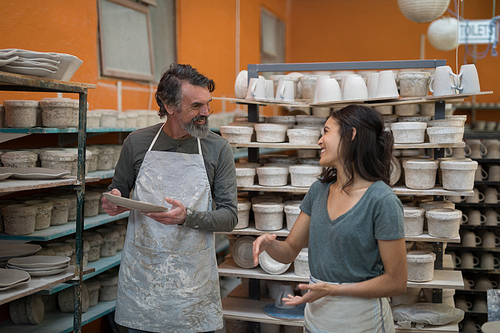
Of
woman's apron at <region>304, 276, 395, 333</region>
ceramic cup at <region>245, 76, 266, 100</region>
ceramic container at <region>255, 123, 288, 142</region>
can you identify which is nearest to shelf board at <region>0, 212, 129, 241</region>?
ceramic container at <region>255, 123, 288, 142</region>

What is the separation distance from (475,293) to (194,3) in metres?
4.19

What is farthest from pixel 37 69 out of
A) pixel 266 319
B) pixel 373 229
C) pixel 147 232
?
pixel 266 319

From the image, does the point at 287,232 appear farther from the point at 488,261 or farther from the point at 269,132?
the point at 488,261

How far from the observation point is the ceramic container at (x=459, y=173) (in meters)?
2.75

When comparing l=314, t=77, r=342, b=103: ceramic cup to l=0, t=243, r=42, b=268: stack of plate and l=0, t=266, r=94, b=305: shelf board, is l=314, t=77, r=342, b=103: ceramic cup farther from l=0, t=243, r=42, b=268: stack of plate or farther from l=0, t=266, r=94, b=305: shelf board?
l=0, t=243, r=42, b=268: stack of plate

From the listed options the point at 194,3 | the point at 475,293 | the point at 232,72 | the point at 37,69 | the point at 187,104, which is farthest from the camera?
the point at 232,72

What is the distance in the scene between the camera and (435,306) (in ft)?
9.80

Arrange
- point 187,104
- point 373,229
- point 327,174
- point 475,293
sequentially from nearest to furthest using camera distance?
point 373,229
point 327,174
point 187,104
point 475,293

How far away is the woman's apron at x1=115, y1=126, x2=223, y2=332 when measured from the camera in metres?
2.04

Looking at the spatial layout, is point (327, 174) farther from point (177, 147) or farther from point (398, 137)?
point (398, 137)

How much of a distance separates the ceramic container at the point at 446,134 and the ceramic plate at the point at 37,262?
7.08 ft

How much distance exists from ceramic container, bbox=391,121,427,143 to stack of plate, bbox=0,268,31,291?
2139mm

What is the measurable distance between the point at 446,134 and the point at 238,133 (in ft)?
4.13

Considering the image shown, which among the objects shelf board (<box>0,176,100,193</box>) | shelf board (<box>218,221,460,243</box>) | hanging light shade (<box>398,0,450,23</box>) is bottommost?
shelf board (<box>218,221,460,243</box>)
